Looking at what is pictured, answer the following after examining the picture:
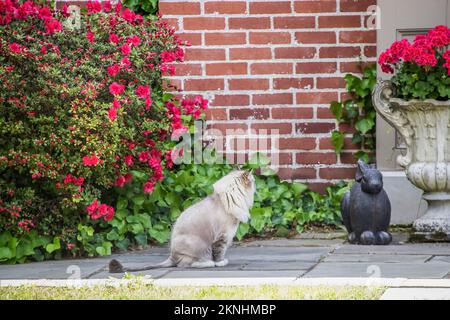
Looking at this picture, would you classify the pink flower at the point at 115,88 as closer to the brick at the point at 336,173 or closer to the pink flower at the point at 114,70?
the pink flower at the point at 114,70

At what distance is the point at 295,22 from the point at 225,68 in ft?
2.14

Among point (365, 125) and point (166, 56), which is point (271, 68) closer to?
point (365, 125)

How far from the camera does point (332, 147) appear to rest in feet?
25.7

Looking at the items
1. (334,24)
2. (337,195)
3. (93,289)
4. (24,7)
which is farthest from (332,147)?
(93,289)

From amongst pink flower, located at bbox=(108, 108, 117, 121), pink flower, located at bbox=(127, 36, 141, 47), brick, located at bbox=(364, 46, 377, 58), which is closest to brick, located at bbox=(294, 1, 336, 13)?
brick, located at bbox=(364, 46, 377, 58)

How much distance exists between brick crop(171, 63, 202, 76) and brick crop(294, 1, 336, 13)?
91cm

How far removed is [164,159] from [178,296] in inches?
98.2

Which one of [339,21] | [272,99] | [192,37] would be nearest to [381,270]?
[272,99]

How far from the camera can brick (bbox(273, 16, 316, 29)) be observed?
780 cm

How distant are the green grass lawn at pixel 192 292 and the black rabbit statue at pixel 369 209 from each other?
1821 millimetres

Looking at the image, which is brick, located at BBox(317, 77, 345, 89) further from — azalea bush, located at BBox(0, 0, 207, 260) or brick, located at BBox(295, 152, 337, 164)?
azalea bush, located at BBox(0, 0, 207, 260)

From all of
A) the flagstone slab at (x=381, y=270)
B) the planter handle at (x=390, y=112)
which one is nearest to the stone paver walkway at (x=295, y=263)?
the flagstone slab at (x=381, y=270)

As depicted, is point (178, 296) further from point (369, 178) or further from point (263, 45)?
point (263, 45)

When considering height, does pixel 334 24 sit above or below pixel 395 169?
above
